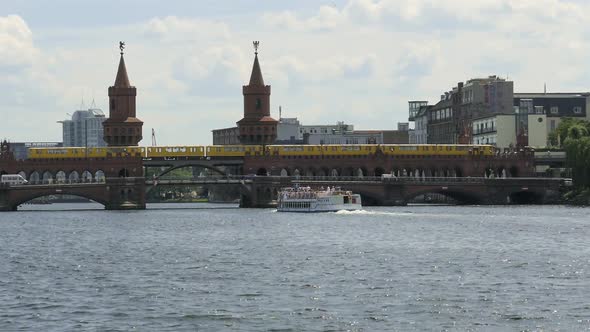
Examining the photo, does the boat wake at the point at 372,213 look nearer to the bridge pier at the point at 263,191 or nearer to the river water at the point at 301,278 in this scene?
the bridge pier at the point at 263,191

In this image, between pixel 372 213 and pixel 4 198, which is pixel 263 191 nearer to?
pixel 372 213

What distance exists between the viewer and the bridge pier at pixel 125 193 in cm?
18895

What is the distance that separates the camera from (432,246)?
102688mm

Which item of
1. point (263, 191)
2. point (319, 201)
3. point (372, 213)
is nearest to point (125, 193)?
point (263, 191)

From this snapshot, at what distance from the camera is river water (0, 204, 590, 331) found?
63156mm

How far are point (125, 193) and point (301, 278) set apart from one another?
4457 inches

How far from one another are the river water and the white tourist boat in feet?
119

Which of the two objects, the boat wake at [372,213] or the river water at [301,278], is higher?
the boat wake at [372,213]

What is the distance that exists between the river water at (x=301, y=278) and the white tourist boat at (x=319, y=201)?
36.2 metres

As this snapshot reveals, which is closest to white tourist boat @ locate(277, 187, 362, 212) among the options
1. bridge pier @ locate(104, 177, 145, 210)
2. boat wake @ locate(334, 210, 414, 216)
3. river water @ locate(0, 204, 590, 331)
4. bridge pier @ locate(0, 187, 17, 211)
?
boat wake @ locate(334, 210, 414, 216)

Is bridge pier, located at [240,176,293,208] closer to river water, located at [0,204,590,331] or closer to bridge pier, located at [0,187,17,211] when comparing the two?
bridge pier, located at [0,187,17,211]

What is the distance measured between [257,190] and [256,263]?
102573mm

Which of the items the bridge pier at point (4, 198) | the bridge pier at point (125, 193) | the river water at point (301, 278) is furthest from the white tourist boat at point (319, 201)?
the bridge pier at point (4, 198)

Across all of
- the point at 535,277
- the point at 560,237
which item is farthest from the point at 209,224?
the point at 535,277
